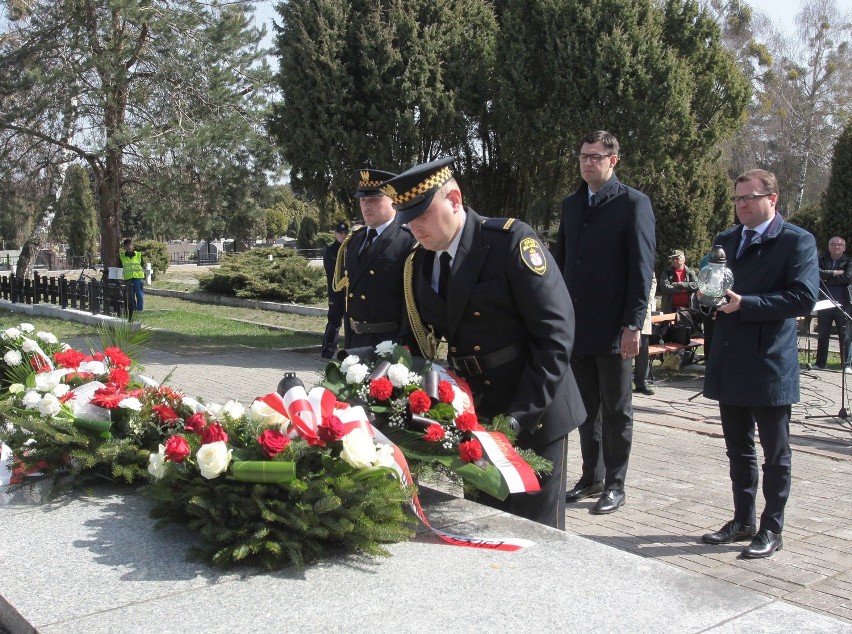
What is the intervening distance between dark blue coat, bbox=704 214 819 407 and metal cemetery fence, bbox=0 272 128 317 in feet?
43.2

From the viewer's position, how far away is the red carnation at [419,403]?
9.68ft

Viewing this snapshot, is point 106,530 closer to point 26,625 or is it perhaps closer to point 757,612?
point 26,625

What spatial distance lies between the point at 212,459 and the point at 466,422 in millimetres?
784

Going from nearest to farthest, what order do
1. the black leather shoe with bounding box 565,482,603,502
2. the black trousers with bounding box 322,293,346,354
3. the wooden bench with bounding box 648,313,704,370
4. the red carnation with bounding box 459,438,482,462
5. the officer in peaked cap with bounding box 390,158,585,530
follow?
the red carnation with bounding box 459,438,482,462 → the officer in peaked cap with bounding box 390,158,585,530 → the black leather shoe with bounding box 565,482,603,502 → the black trousers with bounding box 322,293,346,354 → the wooden bench with bounding box 648,313,704,370

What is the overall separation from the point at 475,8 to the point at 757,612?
36.9ft

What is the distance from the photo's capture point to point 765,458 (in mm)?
4527

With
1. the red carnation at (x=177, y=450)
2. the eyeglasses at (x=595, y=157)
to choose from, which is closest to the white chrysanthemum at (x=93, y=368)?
the red carnation at (x=177, y=450)

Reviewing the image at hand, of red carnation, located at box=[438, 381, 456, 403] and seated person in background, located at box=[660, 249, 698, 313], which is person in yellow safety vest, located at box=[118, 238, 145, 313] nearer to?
seated person in background, located at box=[660, 249, 698, 313]

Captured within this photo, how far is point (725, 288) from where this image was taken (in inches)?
172

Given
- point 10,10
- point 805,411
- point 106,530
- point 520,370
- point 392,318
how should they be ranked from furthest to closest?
point 10,10 < point 805,411 < point 392,318 < point 520,370 < point 106,530

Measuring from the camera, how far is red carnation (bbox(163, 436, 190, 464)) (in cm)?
275

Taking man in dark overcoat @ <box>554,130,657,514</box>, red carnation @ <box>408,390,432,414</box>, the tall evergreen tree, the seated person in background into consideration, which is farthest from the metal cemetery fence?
red carnation @ <box>408,390,432,414</box>

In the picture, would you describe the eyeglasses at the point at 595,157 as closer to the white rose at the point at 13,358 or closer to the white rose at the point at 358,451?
the white rose at the point at 358,451

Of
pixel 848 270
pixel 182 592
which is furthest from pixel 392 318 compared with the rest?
pixel 848 270
